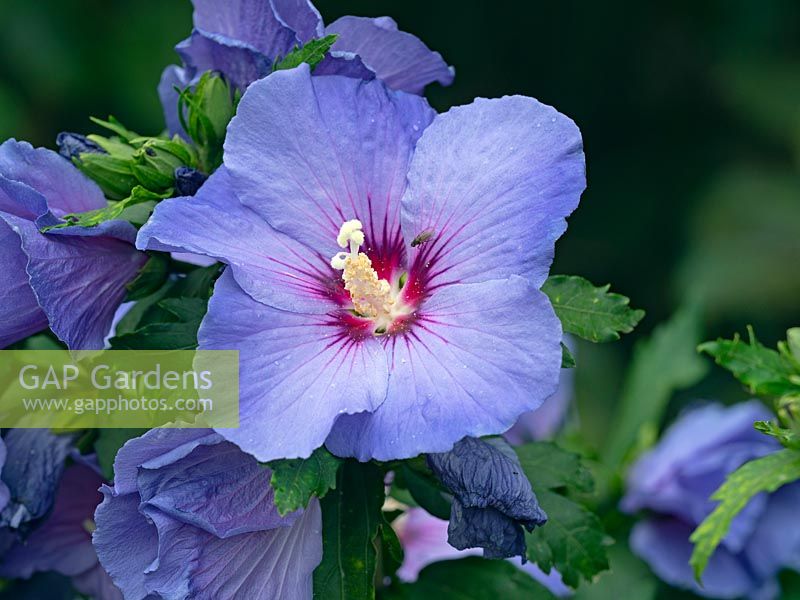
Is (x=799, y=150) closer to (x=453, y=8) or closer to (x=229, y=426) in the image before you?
(x=453, y=8)

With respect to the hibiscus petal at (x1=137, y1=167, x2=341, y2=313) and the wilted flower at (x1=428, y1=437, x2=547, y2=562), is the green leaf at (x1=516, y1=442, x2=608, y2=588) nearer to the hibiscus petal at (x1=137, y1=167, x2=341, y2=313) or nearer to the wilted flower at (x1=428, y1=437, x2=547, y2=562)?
the wilted flower at (x1=428, y1=437, x2=547, y2=562)

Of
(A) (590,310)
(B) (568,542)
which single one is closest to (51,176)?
(A) (590,310)

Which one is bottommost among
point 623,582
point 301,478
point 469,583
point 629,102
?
point 629,102

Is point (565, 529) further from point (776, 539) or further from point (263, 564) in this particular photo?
point (776, 539)

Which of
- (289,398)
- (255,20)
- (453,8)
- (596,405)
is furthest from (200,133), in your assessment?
(453,8)

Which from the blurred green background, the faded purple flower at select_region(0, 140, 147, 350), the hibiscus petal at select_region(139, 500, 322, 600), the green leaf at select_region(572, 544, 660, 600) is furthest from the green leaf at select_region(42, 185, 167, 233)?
the blurred green background

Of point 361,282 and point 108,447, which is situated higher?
point 361,282
